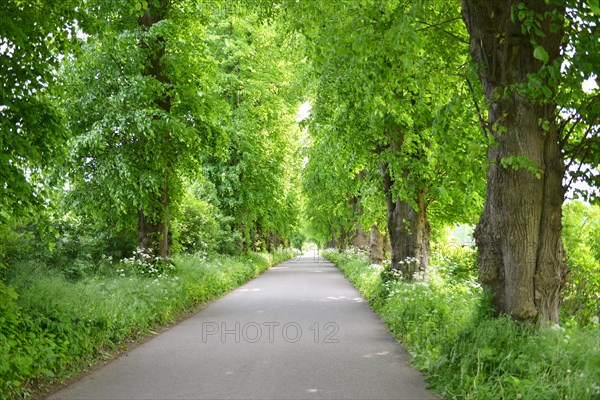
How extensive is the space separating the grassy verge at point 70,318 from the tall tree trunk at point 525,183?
6.00 m

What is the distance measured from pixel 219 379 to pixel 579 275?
9.08 metres

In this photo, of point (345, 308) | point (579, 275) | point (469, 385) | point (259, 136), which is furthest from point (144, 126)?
point (259, 136)

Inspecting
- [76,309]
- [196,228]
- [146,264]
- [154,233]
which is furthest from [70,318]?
[196,228]

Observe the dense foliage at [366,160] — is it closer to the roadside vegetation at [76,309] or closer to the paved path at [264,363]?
the roadside vegetation at [76,309]

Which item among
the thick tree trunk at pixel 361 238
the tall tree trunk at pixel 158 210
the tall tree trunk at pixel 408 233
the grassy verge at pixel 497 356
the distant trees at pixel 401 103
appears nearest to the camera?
the grassy verge at pixel 497 356

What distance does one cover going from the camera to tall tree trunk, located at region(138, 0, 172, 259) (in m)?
15.2

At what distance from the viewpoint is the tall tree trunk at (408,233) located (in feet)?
51.4

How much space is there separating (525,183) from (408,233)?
354 inches

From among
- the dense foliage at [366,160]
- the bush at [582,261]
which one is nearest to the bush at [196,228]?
the dense foliage at [366,160]

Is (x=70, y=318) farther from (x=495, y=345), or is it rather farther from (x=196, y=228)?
(x=196, y=228)

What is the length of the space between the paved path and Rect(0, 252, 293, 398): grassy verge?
0.40 metres

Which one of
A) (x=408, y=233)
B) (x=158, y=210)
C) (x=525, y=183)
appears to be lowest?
(x=408, y=233)

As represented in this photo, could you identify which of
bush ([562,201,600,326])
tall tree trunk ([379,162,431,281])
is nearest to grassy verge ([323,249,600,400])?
bush ([562,201,600,326])

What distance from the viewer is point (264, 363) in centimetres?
841
